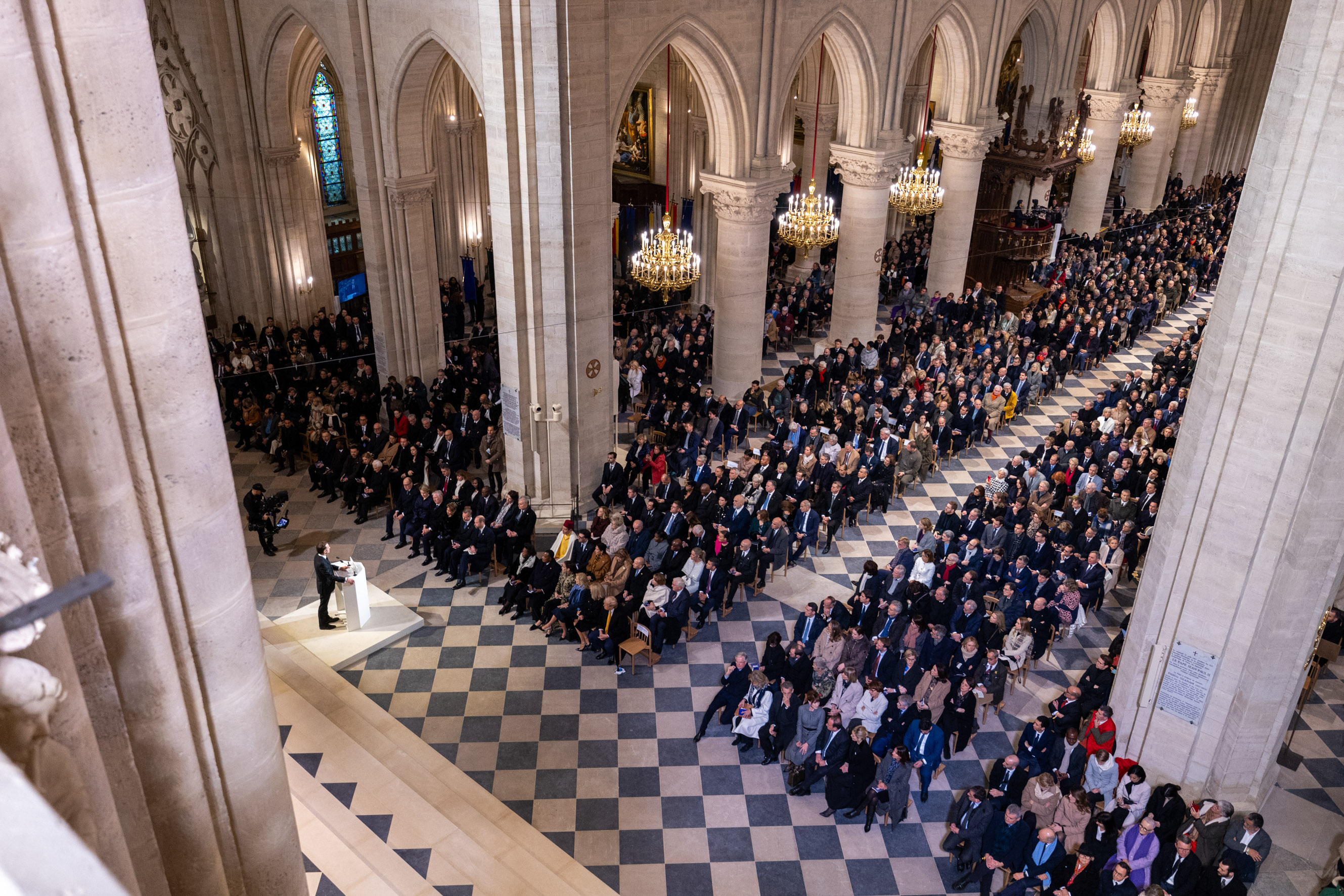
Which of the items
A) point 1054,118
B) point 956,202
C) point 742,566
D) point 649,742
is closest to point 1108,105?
point 1054,118

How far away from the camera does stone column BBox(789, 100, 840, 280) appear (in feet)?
83.5

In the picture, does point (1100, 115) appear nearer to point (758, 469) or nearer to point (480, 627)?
point (758, 469)

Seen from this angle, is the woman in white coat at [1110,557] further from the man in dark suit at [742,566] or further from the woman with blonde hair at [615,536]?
the woman with blonde hair at [615,536]

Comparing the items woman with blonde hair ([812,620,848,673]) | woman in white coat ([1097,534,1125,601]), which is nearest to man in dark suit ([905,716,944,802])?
woman with blonde hair ([812,620,848,673])

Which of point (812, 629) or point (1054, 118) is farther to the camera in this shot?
point (1054, 118)

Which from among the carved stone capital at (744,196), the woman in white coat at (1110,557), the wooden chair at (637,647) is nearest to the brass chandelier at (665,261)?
the carved stone capital at (744,196)

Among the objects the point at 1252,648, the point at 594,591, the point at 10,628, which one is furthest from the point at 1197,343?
the point at 10,628

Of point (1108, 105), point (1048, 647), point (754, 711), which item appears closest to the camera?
Result: point (754, 711)

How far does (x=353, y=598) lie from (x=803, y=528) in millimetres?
5827

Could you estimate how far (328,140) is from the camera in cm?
2417

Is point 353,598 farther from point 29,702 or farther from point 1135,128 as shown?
point 1135,128

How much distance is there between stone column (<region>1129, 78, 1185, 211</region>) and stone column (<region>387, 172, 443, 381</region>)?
811 inches

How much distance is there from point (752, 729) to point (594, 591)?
8.98 ft

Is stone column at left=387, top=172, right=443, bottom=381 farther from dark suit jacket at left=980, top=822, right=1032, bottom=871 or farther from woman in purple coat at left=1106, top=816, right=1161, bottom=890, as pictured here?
woman in purple coat at left=1106, top=816, right=1161, bottom=890
